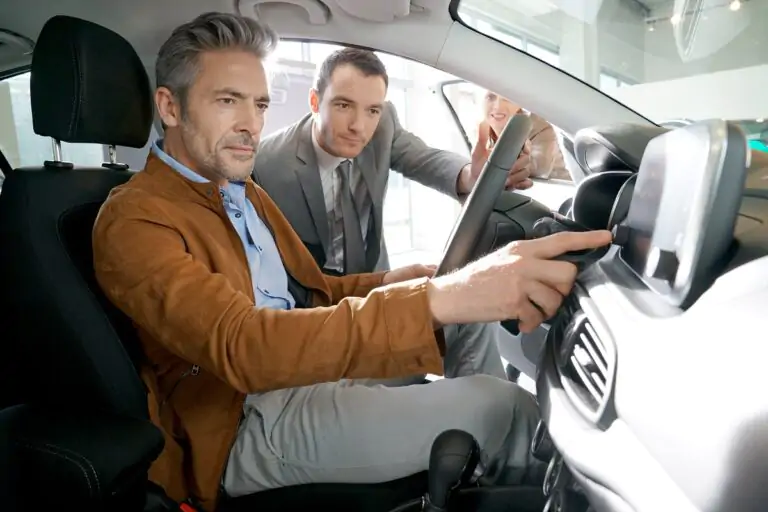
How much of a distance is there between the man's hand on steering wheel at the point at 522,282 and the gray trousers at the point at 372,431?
0.82 feet

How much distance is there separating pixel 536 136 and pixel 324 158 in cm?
69

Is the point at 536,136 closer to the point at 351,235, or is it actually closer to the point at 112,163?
the point at 351,235

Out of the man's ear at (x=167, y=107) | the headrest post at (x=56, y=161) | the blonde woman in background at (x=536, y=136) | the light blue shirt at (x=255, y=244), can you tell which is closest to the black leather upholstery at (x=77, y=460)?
the light blue shirt at (x=255, y=244)

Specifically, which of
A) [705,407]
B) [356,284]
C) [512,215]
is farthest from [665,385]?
[356,284]

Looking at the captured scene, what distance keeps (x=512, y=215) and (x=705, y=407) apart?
58 centimetres

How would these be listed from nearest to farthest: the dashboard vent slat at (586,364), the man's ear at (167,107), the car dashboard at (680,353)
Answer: the car dashboard at (680,353)
the dashboard vent slat at (586,364)
the man's ear at (167,107)

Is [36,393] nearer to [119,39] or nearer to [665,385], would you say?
[119,39]

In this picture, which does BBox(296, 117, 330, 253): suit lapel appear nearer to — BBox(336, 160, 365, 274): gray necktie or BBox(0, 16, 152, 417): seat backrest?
BBox(336, 160, 365, 274): gray necktie

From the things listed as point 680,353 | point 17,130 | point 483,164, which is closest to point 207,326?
point 680,353

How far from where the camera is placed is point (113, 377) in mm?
1056

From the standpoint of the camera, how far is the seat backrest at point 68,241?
1.05 metres

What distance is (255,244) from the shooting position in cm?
129

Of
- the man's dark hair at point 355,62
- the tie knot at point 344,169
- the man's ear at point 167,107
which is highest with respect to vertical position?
the man's dark hair at point 355,62

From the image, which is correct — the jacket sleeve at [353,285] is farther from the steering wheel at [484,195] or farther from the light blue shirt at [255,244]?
the steering wheel at [484,195]
